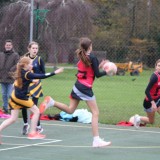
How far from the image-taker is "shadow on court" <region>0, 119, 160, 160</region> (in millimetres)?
9953

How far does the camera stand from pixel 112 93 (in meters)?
26.6

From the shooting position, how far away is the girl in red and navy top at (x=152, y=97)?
1273cm

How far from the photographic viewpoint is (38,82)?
1243cm

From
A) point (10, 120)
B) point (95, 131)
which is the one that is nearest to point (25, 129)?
point (10, 120)

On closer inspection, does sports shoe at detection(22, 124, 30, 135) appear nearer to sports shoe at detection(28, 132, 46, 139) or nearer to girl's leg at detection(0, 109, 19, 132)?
sports shoe at detection(28, 132, 46, 139)

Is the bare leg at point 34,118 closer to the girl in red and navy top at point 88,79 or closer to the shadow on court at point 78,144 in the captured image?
the shadow on court at point 78,144

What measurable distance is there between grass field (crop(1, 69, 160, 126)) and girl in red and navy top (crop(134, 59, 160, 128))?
1450 millimetres

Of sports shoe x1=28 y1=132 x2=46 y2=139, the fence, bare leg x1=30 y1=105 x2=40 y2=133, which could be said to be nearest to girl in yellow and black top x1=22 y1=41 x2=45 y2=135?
sports shoe x1=28 y1=132 x2=46 y2=139

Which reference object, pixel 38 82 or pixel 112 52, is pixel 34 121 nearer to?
pixel 38 82

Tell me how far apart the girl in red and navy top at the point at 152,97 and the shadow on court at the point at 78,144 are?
231 mm

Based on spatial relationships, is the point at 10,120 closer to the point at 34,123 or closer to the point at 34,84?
the point at 34,123

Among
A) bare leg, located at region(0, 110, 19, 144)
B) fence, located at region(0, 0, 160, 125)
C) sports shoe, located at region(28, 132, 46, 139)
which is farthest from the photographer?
fence, located at region(0, 0, 160, 125)

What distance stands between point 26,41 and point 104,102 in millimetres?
3765

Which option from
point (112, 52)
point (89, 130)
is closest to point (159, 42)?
point (112, 52)
